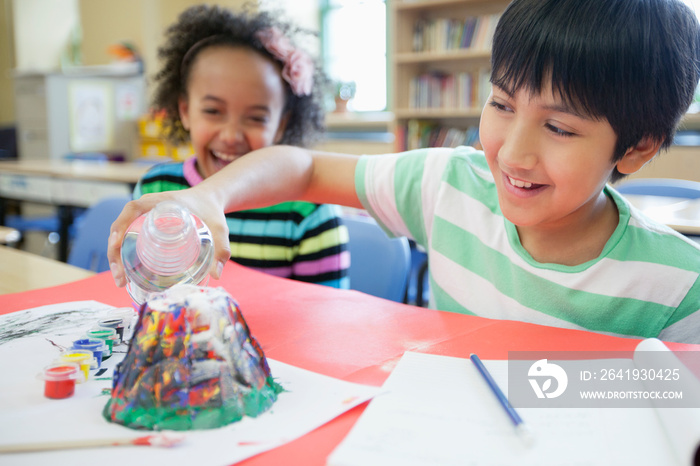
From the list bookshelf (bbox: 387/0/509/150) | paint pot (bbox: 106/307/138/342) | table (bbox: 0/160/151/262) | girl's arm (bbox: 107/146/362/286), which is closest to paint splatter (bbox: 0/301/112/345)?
paint pot (bbox: 106/307/138/342)

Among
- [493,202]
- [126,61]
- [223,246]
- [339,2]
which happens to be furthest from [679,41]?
[126,61]

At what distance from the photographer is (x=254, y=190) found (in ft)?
2.70

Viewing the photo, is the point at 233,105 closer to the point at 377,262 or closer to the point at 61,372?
the point at 377,262

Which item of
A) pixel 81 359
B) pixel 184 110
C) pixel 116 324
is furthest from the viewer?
pixel 184 110

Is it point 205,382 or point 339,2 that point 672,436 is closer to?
point 205,382

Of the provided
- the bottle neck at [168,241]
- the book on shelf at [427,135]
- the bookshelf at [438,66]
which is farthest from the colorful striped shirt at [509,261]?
the book on shelf at [427,135]

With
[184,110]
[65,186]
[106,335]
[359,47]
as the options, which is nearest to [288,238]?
[184,110]

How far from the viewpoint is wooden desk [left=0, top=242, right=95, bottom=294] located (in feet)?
2.96

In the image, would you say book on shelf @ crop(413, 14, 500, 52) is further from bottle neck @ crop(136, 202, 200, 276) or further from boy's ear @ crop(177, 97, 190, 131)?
bottle neck @ crop(136, 202, 200, 276)

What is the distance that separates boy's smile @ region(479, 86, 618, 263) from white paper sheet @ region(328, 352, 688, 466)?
300 mm

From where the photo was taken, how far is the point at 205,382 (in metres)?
0.44

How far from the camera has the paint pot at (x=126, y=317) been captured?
618 millimetres

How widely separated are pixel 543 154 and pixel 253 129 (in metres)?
0.71

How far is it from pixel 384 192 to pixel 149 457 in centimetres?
65
